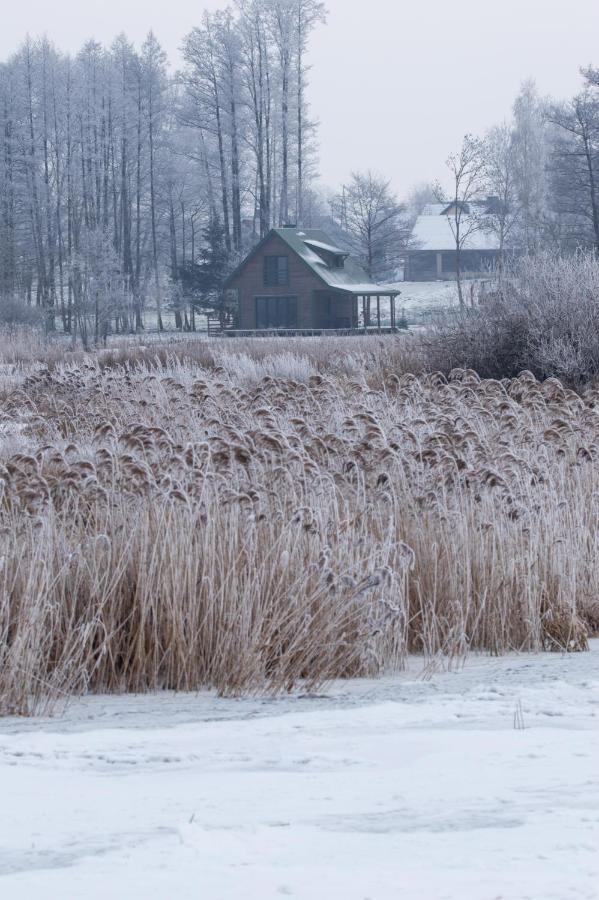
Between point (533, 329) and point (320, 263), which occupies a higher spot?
point (320, 263)

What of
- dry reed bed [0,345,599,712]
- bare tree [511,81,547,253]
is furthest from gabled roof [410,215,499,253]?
dry reed bed [0,345,599,712]

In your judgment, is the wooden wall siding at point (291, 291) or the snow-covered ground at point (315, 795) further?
the wooden wall siding at point (291, 291)

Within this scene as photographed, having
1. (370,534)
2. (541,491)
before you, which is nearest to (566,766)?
(370,534)

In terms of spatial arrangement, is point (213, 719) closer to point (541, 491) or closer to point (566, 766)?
point (566, 766)

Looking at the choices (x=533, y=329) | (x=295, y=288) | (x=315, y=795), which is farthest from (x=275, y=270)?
(x=315, y=795)

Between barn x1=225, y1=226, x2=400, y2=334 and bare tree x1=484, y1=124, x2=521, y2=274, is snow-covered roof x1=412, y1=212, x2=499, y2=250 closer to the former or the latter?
bare tree x1=484, y1=124, x2=521, y2=274

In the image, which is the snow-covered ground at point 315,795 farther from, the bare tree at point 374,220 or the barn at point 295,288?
the bare tree at point 374,220

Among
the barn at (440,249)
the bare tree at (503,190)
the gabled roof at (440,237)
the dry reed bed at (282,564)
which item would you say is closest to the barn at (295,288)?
the bare tree at (503,190)

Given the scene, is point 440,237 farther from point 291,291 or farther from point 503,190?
point 291,291

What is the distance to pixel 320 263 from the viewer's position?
48750 millimetres

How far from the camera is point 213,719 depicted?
14.8ft

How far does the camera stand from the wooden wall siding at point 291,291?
48312 mm

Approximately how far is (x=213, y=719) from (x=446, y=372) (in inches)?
585

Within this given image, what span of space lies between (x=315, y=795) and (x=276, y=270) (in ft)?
150
